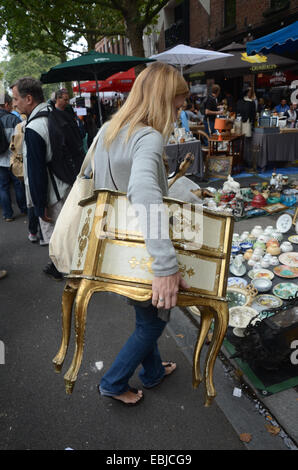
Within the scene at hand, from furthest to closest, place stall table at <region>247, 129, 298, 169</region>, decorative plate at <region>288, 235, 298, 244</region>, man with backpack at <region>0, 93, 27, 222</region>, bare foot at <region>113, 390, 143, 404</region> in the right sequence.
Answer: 1. stall table at <region>247, 129, 298, 169</region>
2. man with backpack at <region>0, 93, 27, 222</region>
3. decorative plate at <region>288, 235, 298, 244</region>
4. bare foot at <region>113, 390, 143, 404</region>

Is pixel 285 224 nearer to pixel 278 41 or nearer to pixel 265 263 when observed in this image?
pixel 265 263

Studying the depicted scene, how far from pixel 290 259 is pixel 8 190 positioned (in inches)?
185

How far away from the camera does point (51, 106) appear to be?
327 cm

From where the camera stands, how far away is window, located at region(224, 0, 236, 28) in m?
15.1

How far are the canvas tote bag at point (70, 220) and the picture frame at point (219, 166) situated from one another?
614 cm

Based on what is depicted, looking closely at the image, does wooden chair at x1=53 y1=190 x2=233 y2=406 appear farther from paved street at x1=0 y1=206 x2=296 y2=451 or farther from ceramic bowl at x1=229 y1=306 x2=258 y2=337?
ceramic bowl at x1=229 y1=306 x2=258 y2=337

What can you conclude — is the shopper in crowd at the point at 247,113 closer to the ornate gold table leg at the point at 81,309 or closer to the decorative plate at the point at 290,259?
the decorative plate at the point at 290,259

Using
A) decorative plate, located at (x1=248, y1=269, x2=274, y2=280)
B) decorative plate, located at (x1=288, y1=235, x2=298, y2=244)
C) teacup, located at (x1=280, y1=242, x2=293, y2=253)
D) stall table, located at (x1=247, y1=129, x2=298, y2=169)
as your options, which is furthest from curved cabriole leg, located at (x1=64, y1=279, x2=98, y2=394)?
stall table, located at (x1=247, y1=129, x2=298, y2=169)

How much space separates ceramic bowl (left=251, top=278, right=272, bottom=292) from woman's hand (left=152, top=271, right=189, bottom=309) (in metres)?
2.19

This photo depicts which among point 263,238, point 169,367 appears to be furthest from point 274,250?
point 169,367

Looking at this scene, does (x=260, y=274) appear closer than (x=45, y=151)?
No

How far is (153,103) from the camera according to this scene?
4.81 feet
